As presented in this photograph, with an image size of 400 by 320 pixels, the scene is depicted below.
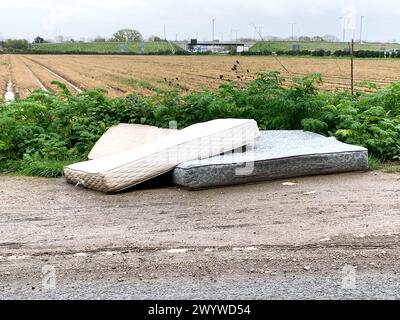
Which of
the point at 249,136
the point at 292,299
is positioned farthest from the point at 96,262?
the point at 249,136

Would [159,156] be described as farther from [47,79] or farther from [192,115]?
[47,79]

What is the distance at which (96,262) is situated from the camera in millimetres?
4246

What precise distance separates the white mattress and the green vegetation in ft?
3.65

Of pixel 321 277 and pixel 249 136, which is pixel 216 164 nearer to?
pixel 249 136

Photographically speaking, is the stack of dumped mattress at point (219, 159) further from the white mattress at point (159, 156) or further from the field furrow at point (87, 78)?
the field furrow at point (87, 78)

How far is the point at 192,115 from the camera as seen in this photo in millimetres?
8820

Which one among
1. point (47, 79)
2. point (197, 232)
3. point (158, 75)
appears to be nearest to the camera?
point (197, 232)

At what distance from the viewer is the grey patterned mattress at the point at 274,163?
6.68 meters

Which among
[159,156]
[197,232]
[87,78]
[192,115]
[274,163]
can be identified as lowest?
[197,232]

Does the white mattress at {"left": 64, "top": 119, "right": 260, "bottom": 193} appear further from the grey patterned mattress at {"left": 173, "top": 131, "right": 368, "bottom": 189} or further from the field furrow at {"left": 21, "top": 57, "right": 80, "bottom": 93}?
the field furrow at {"left": 21, "top": 57, "right": 80, "bottom": 93}

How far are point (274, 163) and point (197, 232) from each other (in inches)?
87.6

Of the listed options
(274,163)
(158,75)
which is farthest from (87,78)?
(274,163)

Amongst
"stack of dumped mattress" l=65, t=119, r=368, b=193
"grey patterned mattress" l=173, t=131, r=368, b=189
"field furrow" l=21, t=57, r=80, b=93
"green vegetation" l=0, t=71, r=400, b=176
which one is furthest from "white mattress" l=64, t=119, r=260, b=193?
"field furrow" l=21, t=57, r=80, b=93

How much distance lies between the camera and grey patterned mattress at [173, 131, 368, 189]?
6.68 metres
